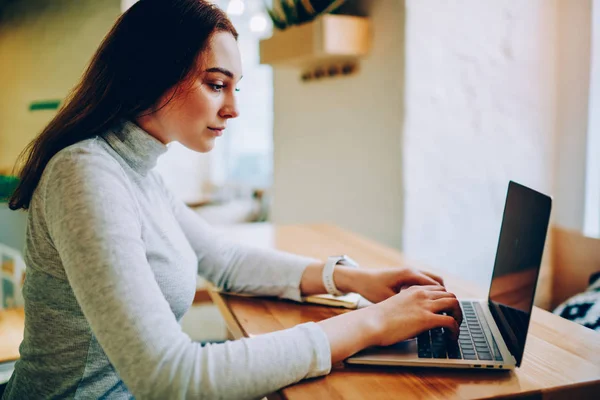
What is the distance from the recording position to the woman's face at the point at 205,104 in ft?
2.92

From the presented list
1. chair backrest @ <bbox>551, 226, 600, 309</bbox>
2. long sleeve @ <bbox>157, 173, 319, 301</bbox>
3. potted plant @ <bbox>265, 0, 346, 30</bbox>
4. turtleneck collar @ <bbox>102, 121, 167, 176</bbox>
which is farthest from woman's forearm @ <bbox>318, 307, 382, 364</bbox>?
potted plant @ <bbox>265, 0, 346, 30</bbox>

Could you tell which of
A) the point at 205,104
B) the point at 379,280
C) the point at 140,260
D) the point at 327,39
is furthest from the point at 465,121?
the point at 140,260

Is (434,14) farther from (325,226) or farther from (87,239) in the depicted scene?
(87,239)

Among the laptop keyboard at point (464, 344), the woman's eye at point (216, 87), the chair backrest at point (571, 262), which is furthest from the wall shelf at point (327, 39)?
the laptop keyboard at point (464, 344)

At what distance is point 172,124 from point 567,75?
5.14 ft

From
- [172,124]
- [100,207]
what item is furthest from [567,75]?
[100,207]

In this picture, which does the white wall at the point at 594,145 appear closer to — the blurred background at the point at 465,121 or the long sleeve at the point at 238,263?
the blurred background at the point at 465,121

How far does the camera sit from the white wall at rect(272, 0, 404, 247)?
1.96 metres

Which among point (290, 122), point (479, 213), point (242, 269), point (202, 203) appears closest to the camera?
point (242, 269)

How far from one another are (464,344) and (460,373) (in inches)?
2.9

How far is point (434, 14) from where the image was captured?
1.85 m

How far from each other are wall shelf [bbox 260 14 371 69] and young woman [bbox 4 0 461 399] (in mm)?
1046

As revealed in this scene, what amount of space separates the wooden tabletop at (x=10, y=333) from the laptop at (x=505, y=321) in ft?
3.40

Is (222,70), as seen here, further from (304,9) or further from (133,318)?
(304,9)
